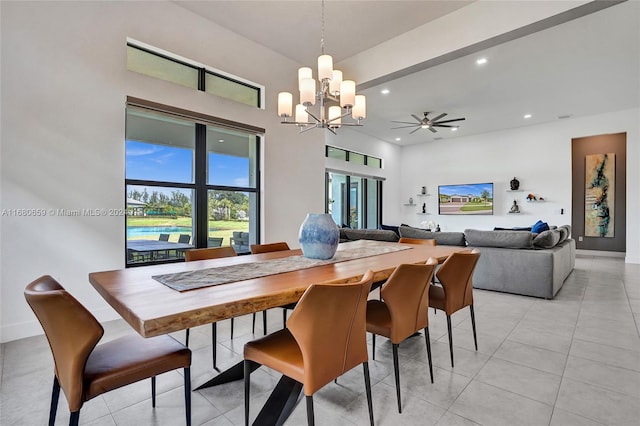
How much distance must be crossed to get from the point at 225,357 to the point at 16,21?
3.25 meters

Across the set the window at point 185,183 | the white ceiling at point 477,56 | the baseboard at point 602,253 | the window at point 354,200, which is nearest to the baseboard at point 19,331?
the window at point 185,183

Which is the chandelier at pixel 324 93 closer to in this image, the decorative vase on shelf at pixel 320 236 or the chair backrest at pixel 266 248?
the decorative vase on shelf at pixel 320 236

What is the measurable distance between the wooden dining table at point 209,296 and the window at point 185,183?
169cm

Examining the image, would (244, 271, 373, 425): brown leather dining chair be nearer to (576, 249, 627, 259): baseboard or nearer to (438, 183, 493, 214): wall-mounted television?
(438, 183, 493, 214): wall-mounted television

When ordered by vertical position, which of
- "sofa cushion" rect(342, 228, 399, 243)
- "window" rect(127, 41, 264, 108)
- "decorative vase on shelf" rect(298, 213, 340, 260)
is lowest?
"sofa cushion" rect(342, 228, 399, 243)

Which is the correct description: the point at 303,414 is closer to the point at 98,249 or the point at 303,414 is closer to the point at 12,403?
the point at 12,403

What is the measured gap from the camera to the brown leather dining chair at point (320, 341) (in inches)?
48.6

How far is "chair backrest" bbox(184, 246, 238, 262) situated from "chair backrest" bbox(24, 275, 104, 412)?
1130mm

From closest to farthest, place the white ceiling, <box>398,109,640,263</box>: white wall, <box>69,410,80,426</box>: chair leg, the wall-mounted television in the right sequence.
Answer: <box>69,410,80,426</box>: chair leg < the white ceiling < <box>398,109,640,263</box>: white wall < the wall-mounted television

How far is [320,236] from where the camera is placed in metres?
2.18

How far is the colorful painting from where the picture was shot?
6.95 meters

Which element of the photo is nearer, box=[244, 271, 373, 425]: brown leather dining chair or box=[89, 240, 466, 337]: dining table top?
box=[89, 240, 466, 337]: dining table top

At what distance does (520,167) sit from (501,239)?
4.97m

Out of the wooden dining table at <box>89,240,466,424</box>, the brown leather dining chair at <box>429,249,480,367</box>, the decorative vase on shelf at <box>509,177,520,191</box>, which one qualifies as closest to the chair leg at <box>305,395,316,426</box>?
the wooden dining table at <box>89,240,466,424</box>
